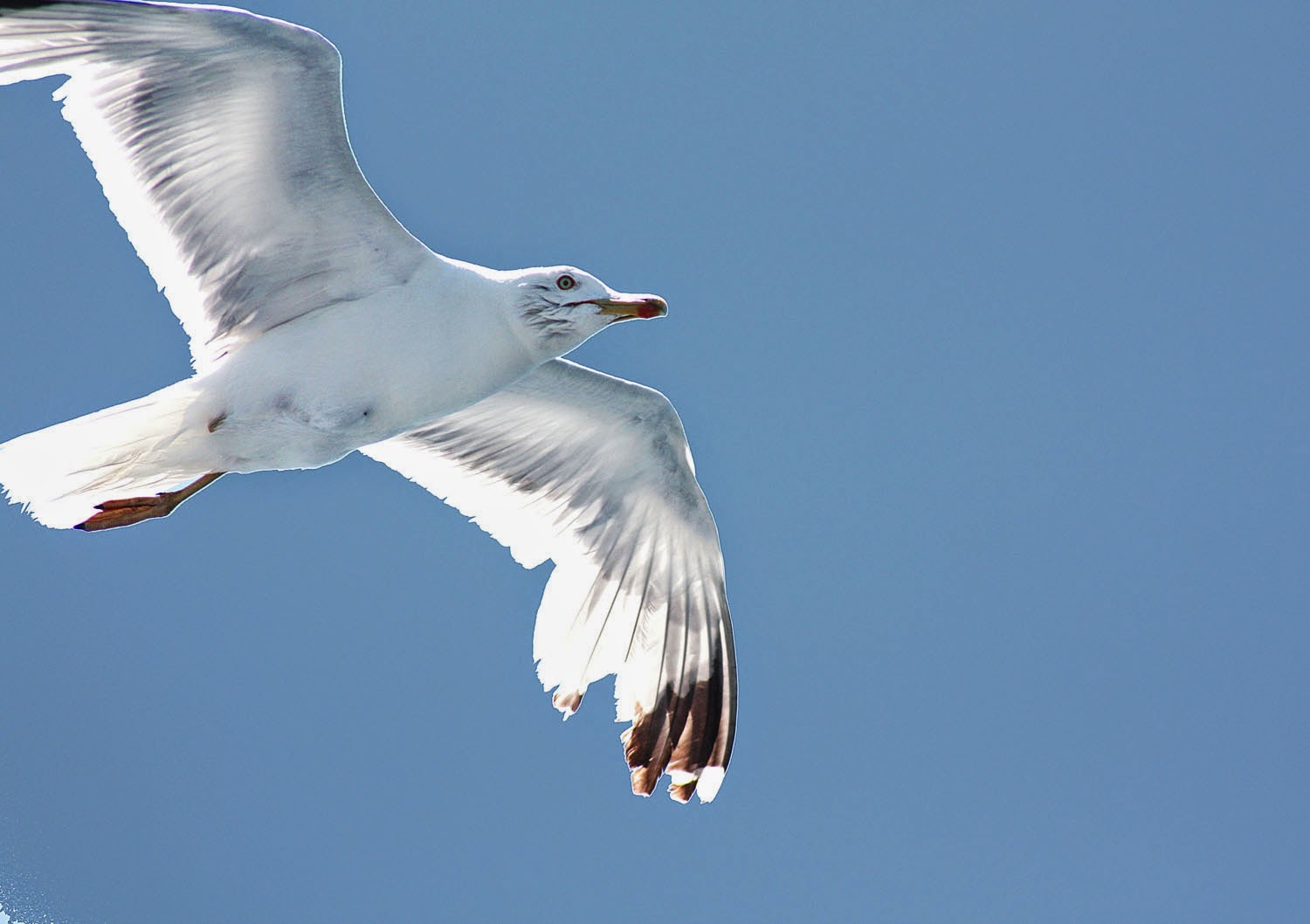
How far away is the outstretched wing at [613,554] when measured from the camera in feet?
16.9

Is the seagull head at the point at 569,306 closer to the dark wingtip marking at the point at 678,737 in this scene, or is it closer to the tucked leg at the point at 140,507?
the tucked leg at the point at 140,507

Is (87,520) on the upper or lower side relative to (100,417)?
lower

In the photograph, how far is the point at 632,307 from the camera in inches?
169

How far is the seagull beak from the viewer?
429cm

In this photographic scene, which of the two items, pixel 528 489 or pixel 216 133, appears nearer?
pixel 216 133

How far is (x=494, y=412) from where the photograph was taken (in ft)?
17.1

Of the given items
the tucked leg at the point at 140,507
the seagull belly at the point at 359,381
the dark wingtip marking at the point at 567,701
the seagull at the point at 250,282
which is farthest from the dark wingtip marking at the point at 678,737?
the tucked leg at the point at 140,507

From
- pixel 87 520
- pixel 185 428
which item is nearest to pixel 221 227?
pixel 185 428

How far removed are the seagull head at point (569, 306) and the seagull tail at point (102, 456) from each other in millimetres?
934

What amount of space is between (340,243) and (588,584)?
1.48 metres

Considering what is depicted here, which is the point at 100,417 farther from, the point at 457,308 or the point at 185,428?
the point at 457,308

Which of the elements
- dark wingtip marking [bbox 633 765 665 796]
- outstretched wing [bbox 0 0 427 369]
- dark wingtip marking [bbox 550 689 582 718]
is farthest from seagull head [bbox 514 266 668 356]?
dark wingtip marking [bbox 633 765 665 796]

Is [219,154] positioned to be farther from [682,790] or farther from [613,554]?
[682,790]

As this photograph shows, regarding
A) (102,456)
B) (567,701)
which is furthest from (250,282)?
(567,701)
